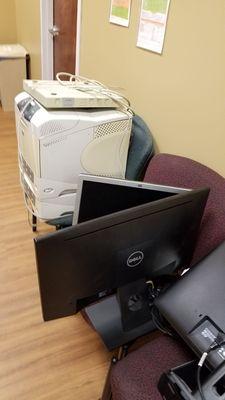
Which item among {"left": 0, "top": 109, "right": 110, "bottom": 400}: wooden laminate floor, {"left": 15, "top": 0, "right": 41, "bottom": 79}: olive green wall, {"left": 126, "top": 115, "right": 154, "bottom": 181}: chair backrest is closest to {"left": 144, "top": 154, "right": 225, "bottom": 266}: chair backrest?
{"left": 126, "top": 115, "right": 154, "bottom": 181}: chair backrest

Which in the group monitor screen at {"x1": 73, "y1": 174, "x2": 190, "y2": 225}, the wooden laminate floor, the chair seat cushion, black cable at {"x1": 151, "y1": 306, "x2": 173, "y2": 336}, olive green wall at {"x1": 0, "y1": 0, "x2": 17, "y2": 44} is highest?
olive green wall at {"x1": 0, "y1": 0, "x2": 17, "y2": 44}

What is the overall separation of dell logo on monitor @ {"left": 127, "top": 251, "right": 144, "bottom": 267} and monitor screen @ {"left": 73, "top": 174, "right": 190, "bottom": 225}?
162 mm

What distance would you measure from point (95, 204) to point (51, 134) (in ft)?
1.65

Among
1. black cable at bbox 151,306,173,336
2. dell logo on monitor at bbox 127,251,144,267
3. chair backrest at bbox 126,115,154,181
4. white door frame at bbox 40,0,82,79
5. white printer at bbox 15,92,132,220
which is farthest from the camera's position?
white door frame at bbox 40,0,82,79

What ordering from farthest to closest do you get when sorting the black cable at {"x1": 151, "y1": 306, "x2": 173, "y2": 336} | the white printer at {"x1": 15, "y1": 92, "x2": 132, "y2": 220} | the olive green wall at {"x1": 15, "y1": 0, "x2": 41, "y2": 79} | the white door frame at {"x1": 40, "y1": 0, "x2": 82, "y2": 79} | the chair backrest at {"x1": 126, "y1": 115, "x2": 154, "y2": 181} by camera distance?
the olive green wall at {"x1": 15, "y1": 0, "x2": 41, "y2": 79} → the white door frame at {"x1": 40, "y1": 0, "x2": 82, "y2": 79} → the chair backrest at {"x1": 126, "y1": 115, "x2": 154, "y2": 181} → the white printer at {"x1": 15, "y1": 92, "x2": 132, "y2": 220} → the black cable at {"x1": 151, "y1": 306, "x2": 173, "y2": 336}

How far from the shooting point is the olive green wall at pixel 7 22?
144 inches

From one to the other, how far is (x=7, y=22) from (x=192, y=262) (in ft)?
12.5

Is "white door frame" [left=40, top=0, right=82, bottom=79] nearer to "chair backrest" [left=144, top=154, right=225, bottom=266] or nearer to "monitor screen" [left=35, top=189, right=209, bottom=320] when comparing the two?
"chair backrest" [left=144, top=154, right=225, bottom=266]

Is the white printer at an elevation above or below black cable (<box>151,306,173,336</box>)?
above

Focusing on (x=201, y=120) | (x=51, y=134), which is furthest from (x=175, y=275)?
(x=51, y=134)

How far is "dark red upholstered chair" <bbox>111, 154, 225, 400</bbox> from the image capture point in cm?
90

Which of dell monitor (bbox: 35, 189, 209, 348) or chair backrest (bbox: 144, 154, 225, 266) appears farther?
chair backrest (bbox: 144, 154, 225, 266)

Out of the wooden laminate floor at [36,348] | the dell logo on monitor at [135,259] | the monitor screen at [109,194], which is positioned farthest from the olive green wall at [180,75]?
the wooden laminate floor at [36,348]

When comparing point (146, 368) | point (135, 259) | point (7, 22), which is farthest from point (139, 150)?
point (7, 22)
